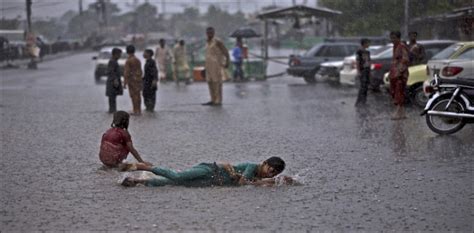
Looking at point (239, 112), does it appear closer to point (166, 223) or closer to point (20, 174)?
point (20, 174)

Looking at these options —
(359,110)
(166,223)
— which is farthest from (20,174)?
(359,110)

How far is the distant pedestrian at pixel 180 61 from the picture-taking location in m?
28.2

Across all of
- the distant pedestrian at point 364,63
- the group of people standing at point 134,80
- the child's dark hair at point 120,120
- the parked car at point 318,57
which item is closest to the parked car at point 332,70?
the parked car at point 318,57

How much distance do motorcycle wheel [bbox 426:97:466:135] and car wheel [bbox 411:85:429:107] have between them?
14.8 feet

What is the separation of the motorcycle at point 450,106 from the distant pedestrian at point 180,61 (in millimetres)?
16122

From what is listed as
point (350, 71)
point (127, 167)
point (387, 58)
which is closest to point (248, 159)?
point (127, 167)

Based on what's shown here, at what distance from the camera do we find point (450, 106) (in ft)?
41.2

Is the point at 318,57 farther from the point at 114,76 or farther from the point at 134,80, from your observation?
the point at 114,76

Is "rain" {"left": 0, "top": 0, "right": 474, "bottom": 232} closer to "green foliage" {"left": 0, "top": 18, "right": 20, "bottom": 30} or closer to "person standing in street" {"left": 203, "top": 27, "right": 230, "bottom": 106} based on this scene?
"person standing in street" {"left": 203, "top": 27, "right": 230, "bottom": 106}

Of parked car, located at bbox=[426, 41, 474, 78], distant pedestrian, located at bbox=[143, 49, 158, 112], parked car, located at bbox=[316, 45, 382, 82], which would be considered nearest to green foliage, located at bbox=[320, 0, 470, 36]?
parked car, located at bbox=[316, 45, 382, 82]

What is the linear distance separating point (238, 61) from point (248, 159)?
61.9 feet

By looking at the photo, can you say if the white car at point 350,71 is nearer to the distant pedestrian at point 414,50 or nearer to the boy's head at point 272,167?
the distant pedestrian at point 414,50

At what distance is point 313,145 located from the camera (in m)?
11.9

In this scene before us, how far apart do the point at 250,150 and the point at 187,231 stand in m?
4.92
